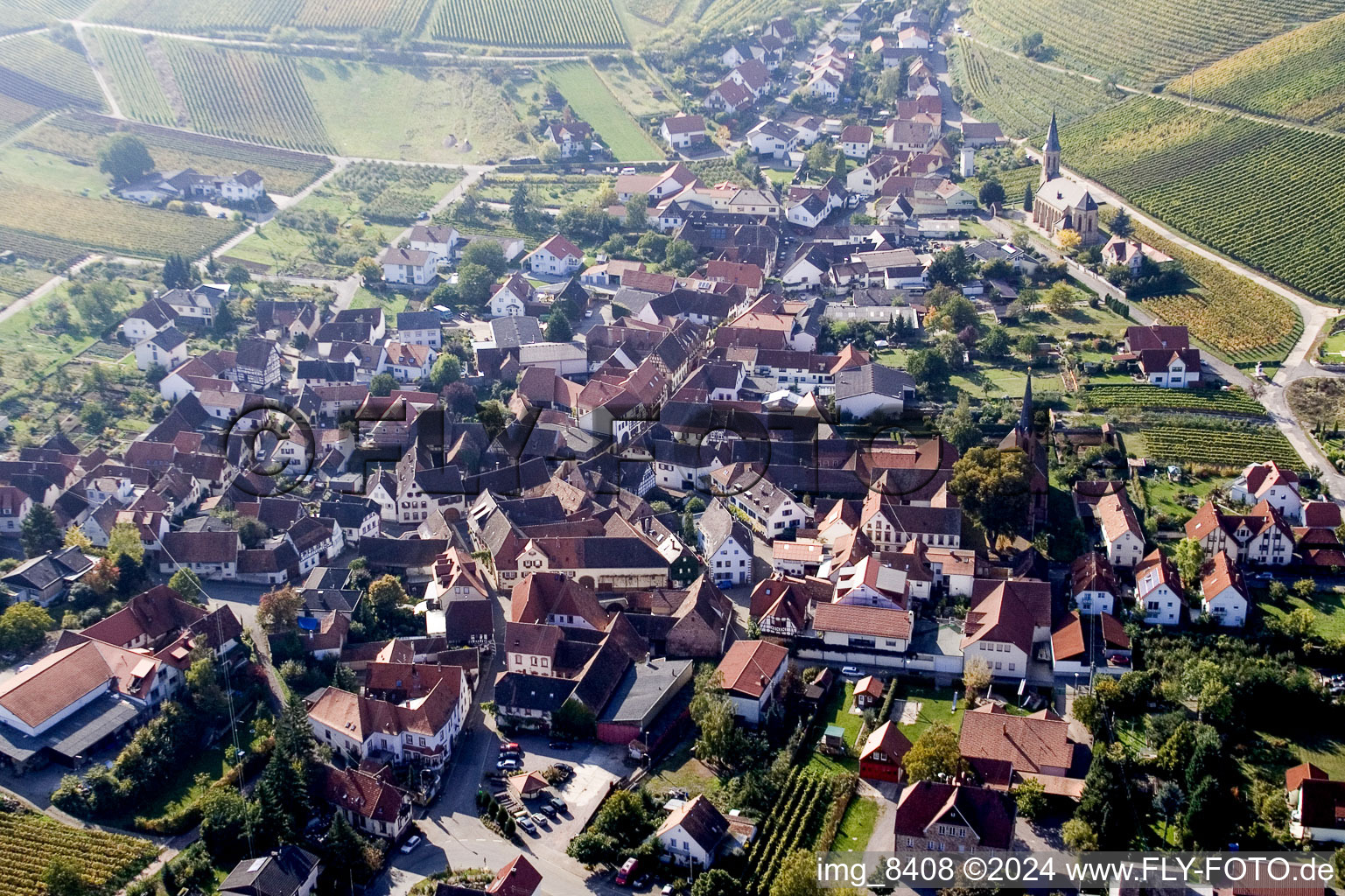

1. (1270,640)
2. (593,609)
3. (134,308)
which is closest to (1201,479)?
Result: (1270,640)

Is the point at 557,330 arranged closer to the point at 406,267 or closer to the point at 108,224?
the point at 406,267

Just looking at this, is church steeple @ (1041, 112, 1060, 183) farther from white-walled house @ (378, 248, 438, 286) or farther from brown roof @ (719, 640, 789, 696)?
brown roof @ (719, 640, 789, 696)

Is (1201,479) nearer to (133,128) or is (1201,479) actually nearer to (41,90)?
(133,128)

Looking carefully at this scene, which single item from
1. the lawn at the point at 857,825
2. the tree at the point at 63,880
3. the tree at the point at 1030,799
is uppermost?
the tree at the point at 63,880

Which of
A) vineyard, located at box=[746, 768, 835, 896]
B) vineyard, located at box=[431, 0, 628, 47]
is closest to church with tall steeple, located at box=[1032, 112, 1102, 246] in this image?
vineyard, located at box=[431, 0, 628, 47]

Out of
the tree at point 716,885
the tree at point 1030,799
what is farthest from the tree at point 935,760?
the tree at point 716,885

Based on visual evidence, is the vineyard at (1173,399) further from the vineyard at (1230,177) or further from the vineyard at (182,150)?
the vineyard at (182,150)
